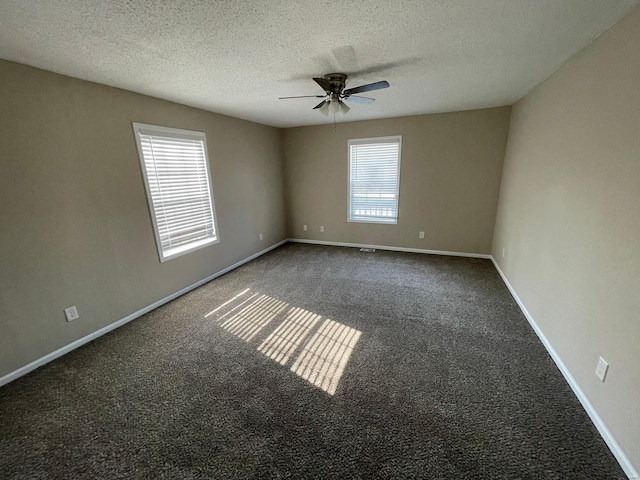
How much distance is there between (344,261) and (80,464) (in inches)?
140

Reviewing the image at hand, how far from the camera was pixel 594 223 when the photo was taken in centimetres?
164

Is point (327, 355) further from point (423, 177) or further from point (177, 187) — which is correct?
point (423, 177)

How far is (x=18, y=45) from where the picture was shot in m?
1.64

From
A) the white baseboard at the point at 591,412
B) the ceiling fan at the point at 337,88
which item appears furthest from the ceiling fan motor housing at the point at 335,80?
the white baseboard at the point at 591,412

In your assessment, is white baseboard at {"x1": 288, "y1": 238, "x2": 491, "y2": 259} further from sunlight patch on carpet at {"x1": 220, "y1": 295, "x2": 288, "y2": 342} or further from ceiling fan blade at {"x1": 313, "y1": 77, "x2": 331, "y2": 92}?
ceiling fan blade at {"x1": 313, "y1": 77, "x2": 331, "y2": 92}

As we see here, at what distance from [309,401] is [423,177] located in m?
3.88

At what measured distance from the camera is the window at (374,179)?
4.52m

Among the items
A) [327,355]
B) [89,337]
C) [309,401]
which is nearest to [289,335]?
[327,355]

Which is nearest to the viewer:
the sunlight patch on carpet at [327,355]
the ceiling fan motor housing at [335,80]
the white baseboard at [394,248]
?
the sunlight patch on carpet at [327,355]

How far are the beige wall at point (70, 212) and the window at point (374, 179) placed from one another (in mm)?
2703

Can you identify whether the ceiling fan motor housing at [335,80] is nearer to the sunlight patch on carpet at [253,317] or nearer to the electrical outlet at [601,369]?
the sunlight patch on carpet at [253,317]

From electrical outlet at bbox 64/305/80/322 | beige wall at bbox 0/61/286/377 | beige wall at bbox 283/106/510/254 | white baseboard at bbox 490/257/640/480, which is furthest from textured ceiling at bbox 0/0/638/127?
white baseboard at bbox 490/257/640/480

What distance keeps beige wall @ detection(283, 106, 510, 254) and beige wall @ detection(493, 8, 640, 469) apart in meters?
1.33

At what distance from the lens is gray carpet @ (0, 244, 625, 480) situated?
1355 millimetres
